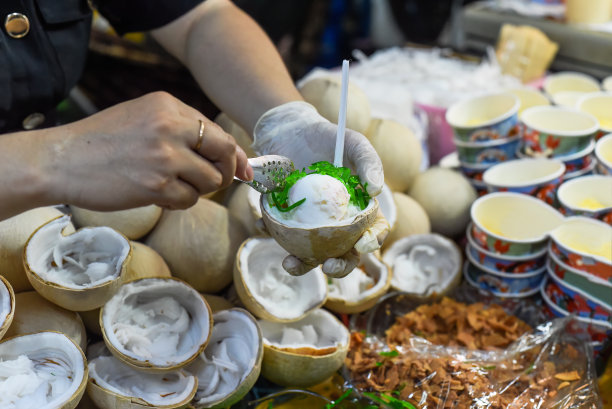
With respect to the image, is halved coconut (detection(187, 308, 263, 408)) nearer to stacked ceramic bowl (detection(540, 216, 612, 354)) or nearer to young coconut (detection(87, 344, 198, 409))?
young coconut (detection(87, 344, 198, 409))

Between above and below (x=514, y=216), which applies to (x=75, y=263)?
above

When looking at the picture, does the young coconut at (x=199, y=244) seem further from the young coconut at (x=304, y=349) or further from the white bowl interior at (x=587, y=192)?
the white bowl interior at (x=587, y=192)

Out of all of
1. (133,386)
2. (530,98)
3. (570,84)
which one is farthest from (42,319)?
(570,84)

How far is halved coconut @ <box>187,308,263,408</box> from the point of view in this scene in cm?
111

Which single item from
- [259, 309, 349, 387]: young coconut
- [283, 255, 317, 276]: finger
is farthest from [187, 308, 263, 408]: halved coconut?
[283, 255, 317, 276]: finger

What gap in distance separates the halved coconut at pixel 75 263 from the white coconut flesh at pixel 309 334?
0.35m

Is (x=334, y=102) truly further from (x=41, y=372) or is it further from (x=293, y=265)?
(x=41, y=372)

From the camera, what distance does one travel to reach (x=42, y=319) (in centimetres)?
104

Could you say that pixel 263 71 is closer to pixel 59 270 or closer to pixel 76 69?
pixel 76 69

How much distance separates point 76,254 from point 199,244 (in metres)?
0.27

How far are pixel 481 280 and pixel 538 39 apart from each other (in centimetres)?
142

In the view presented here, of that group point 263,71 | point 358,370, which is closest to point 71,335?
point 358,370

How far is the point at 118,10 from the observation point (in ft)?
4.86

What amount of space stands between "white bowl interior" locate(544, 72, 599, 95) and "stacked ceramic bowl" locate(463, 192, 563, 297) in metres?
0.86
